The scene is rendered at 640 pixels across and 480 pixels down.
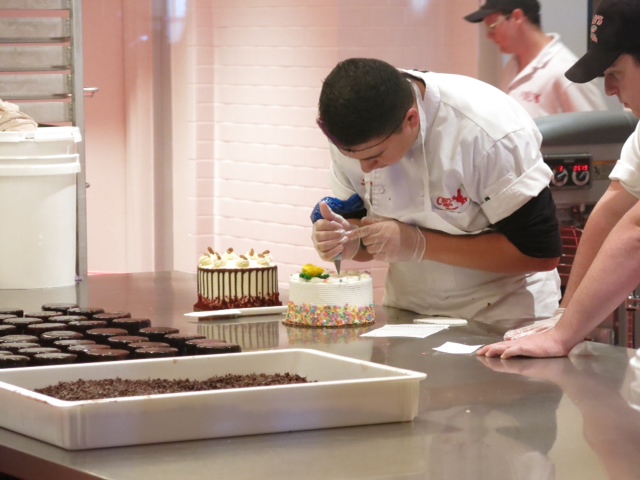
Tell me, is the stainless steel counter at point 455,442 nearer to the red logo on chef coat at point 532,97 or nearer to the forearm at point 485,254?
the forearm at point 485,254

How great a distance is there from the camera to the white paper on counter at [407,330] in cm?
249

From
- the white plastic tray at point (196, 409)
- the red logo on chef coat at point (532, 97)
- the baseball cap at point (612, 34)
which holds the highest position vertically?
the red logo on chef coat at point (532, 97)

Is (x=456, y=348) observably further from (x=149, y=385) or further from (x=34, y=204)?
(x=34, y=204)

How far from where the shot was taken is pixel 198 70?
6098 mm

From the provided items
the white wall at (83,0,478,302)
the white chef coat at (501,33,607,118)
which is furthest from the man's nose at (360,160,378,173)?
the white wall at (83,0,478,302)

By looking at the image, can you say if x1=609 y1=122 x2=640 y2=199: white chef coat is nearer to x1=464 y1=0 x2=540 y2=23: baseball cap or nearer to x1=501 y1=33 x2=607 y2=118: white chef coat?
x1=501 y1=33 x2=607 y2=118: white chef coat

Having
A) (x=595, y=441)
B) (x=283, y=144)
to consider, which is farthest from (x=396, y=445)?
(x=283, y=144)

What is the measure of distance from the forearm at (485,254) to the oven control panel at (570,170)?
1054mm

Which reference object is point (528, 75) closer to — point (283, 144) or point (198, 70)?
point (283, 144)

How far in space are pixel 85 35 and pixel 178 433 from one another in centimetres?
525

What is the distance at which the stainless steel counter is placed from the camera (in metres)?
1.51

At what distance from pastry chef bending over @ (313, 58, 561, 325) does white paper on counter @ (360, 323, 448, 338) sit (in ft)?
0.60

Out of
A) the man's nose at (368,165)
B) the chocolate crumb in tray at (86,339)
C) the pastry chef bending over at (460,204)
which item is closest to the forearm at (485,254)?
the pastry chef bending over at (460,204)

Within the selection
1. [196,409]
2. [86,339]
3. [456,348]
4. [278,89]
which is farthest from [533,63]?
[196,409]
